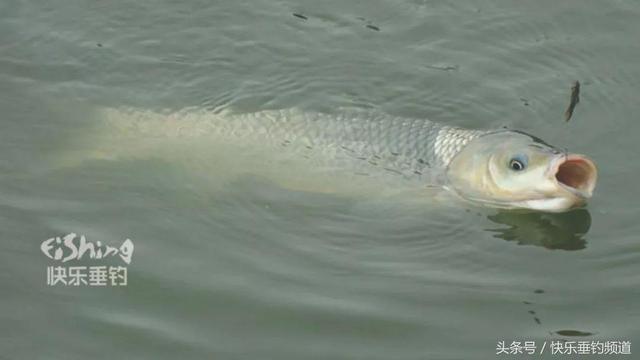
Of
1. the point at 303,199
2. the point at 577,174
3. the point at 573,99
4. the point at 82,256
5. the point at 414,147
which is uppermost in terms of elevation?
the point at 573,99

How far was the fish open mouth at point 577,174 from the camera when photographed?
5754 millimetres

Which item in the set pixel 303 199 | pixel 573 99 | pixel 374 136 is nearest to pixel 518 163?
pixel 374 136

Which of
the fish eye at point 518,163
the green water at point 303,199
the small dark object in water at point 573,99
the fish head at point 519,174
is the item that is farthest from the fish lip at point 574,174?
the small dark object in water at point 573,99

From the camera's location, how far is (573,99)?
7.36 m

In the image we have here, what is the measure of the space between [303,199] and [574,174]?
1.54m

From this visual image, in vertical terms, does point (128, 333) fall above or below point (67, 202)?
below

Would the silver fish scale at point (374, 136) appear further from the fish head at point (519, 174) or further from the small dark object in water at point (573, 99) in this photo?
A: the small dark object in water at point (573, 99)

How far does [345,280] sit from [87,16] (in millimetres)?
3455

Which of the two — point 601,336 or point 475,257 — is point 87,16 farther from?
point 601,336

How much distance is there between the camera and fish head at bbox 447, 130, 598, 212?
19.3ft

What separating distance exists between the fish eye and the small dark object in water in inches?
45.1

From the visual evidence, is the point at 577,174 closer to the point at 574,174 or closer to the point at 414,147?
the point at 574,174

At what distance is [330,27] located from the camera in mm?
8000

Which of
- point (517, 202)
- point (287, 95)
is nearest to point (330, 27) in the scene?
point (287, 95)
